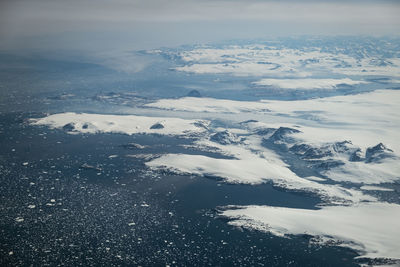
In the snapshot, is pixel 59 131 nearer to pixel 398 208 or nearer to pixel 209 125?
pixel 209 125

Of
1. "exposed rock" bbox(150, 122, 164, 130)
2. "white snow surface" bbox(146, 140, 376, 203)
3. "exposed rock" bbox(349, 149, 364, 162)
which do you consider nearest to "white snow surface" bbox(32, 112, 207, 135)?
"exposed rock" bbox(150, 122, 164, 130)

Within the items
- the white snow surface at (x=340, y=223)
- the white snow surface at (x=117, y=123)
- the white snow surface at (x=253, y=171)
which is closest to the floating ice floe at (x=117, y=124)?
the white snow surface at (x=117, y=123)

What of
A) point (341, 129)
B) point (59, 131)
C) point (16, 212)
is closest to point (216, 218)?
point (16, 212)

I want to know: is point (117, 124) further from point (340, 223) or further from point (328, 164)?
point (340, 223)

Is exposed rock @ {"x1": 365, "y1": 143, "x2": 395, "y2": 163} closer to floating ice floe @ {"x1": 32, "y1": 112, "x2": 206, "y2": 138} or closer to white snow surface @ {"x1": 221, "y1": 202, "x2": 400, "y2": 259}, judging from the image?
white snow surface @ {"x1": 221, "y1": 202, "x2": 400, "y2": 259}

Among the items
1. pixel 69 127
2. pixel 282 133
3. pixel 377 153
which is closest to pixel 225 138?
pixel 282 133

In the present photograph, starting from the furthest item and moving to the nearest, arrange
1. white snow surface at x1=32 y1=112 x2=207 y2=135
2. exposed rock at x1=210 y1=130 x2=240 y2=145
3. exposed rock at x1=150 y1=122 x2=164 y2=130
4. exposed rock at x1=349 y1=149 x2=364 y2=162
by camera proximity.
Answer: exposed rock at x1=150 y1=122 x2=164 y2=130
white snow surface at x1=32 y1=112 x2=207 y2=135
exposed rock at x1=210 y1=130 x2=240 y2=145
exposed rock at x1=349 y1=149 x2=364 y2=162
